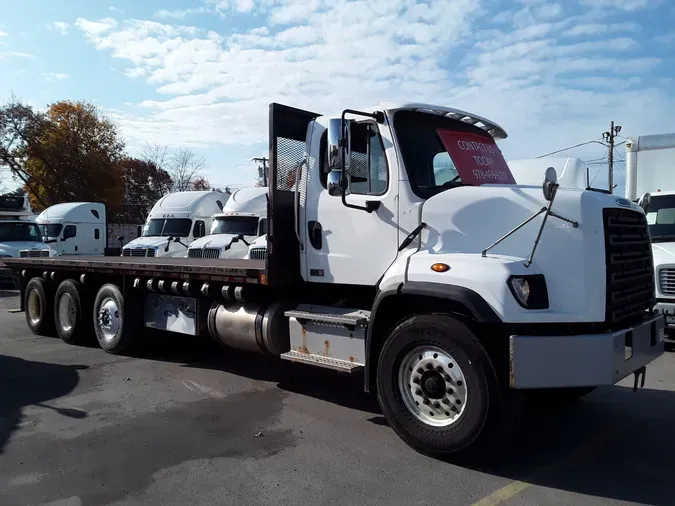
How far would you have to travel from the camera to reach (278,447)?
4984mm

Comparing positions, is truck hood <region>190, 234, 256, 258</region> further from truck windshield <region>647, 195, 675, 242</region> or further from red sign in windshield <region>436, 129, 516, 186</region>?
truck windshield <region>647, 195, 675, 242</region>

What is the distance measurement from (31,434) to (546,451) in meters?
4.58

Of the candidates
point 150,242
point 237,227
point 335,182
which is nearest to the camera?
point 335,182

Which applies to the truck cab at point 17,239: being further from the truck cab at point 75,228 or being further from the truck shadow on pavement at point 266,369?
the truck shadow on pavement at point 266,369

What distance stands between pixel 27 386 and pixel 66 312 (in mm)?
3004

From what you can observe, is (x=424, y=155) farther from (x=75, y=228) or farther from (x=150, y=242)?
(x=75, y=228)

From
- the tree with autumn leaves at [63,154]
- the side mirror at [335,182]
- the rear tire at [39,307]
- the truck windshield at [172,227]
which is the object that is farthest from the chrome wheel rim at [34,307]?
the tree with autumn leaves at [63,154]

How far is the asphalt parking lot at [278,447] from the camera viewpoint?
4.10 m

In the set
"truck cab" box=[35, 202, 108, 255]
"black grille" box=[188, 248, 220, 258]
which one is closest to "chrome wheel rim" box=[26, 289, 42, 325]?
"black grille" box=[188, 248, 220, 258]

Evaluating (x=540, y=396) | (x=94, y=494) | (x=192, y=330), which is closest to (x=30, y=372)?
(x=192, y=330)

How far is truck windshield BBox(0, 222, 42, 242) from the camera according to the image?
22.0 meters

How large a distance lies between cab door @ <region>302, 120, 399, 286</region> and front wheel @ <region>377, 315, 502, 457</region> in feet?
2.92

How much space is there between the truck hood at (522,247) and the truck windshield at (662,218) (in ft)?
19.0

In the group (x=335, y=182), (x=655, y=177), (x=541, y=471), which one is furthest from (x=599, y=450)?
(x=655, y=177)
